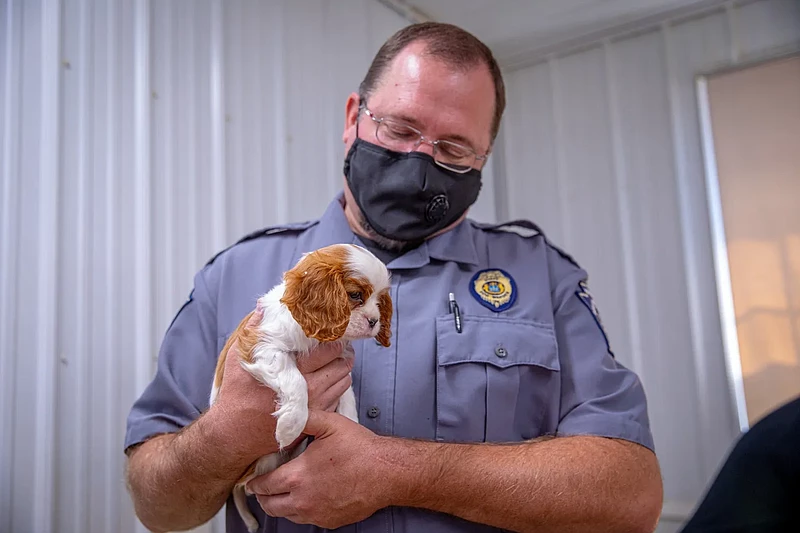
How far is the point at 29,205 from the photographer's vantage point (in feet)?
6.84

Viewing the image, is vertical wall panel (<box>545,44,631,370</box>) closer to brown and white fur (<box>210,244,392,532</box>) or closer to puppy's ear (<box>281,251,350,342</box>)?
brown and white fur (<box>210,244,392,532</box>)

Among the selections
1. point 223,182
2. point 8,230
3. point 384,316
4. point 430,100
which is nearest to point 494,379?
point 384,316

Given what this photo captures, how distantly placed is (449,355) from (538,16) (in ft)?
8.16

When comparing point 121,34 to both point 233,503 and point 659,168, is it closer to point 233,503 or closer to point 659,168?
point 233,503

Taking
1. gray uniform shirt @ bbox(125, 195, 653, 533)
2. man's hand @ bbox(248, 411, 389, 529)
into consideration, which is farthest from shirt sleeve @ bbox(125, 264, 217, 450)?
man's hand @ bbox(248, 411, 389, 529)

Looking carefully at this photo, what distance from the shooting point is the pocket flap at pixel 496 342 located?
1.86 m

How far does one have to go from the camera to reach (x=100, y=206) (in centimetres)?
219

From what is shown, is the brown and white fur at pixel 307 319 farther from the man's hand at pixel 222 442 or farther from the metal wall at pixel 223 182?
the metal wall at pixel 223 182

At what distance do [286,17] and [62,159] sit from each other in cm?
127

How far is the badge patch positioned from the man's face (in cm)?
29

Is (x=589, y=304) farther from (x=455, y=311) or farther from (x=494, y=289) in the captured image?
(x=455, y=311)

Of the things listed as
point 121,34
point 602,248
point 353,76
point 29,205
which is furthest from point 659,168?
point 29,205

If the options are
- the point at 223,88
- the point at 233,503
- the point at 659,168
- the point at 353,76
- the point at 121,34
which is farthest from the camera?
the point at 659,168

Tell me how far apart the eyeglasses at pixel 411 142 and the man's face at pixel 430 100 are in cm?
1
